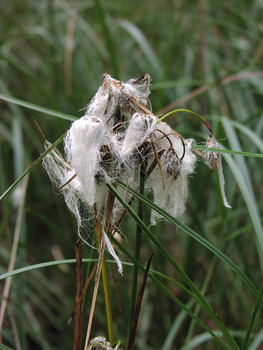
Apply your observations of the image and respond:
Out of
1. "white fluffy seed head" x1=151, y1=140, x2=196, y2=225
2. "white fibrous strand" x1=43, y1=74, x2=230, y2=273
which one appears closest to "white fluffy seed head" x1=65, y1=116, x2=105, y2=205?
"white fibrous strand" x1=43, y1=74, x2=230, y2=273

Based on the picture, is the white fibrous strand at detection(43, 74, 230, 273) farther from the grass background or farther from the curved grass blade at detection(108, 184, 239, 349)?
the grass background

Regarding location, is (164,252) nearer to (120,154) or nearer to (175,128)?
(120,154)

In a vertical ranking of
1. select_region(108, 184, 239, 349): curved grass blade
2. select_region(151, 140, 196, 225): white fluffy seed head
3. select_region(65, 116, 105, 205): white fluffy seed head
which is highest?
select_region(65, 116, 105, 205): white fluffy seed head

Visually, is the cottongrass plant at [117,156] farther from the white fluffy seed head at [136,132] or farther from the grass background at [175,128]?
the grass background at [175,128]

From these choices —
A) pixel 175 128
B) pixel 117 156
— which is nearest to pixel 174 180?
pixel 117 156

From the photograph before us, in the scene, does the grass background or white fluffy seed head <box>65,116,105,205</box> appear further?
the grass background

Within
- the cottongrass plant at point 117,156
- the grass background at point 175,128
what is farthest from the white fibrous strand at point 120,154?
the grass background at point 175,128
